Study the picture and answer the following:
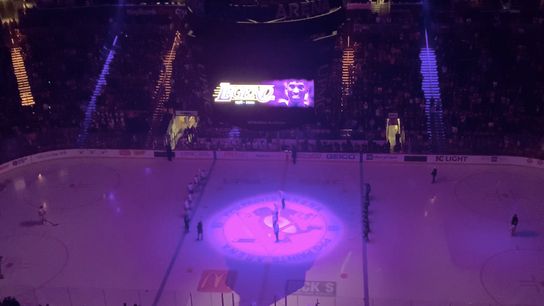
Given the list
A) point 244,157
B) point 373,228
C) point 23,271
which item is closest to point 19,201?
point 23,271

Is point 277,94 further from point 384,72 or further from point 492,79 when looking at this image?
point 492,79

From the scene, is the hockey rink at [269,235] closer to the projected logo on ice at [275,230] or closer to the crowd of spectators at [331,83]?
the projected logo on ice at [275,230]

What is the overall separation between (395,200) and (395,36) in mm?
12597

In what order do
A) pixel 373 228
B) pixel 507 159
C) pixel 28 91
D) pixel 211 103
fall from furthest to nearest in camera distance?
pixel 28 91
pixel 211 103
pixel 507 159
pixel 373 228

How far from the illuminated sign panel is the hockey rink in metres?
3.29

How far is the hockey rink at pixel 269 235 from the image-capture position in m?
19.1

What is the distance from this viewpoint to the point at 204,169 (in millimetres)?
28016

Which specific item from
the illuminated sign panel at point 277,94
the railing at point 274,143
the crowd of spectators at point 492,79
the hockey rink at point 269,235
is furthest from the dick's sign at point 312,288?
the illuminated sign panel at point 277,94

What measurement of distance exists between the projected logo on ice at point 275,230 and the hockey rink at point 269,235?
0.23 ft

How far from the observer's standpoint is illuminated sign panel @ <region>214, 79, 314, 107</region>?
29.8 m

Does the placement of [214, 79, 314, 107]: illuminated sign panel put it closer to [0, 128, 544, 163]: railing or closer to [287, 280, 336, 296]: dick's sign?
[0, 128, 544, 163]: railing

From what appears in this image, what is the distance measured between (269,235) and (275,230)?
0.70 m

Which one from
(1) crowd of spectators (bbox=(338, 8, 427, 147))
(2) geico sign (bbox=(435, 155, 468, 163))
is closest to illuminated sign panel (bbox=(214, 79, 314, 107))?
(1) crowd of spectators (bbox=(338, 8, 427, 147))

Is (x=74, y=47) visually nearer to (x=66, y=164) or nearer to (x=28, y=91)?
(x=28, y=91)
